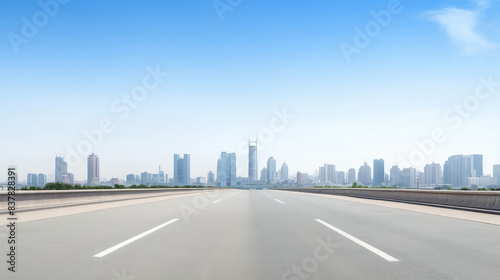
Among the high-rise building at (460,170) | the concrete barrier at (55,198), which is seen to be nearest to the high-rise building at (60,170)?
the concrete barrier at (55,198)

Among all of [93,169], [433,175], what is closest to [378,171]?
[433,175]

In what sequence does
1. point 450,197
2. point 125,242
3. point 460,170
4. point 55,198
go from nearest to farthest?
1. point 125,242
2. point 55,198
3. point 450,197
4. point 460,170

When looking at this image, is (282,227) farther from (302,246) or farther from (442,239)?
(442,239)

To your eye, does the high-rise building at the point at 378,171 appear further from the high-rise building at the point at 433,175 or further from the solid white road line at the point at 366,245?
the solid white road line at the point at 366,245

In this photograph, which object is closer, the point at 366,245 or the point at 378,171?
the point at 366,245

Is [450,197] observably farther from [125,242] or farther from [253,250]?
[125,242]

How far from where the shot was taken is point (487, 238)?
30.2ft

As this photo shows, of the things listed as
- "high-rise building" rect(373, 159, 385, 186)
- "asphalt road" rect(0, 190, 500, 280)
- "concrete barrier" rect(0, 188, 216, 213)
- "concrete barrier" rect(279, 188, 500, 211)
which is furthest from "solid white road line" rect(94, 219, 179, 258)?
"high-rise building" rect(373, 159, 385, 186)

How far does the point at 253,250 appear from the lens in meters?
7.70

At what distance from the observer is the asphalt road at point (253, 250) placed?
5949 millimetres

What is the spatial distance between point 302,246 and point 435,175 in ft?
266

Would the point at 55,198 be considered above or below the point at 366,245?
below

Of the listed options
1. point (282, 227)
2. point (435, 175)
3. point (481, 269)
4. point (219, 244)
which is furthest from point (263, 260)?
point (435, 175)

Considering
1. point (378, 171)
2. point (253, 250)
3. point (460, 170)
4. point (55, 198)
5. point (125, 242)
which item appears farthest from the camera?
point (378, 171)
